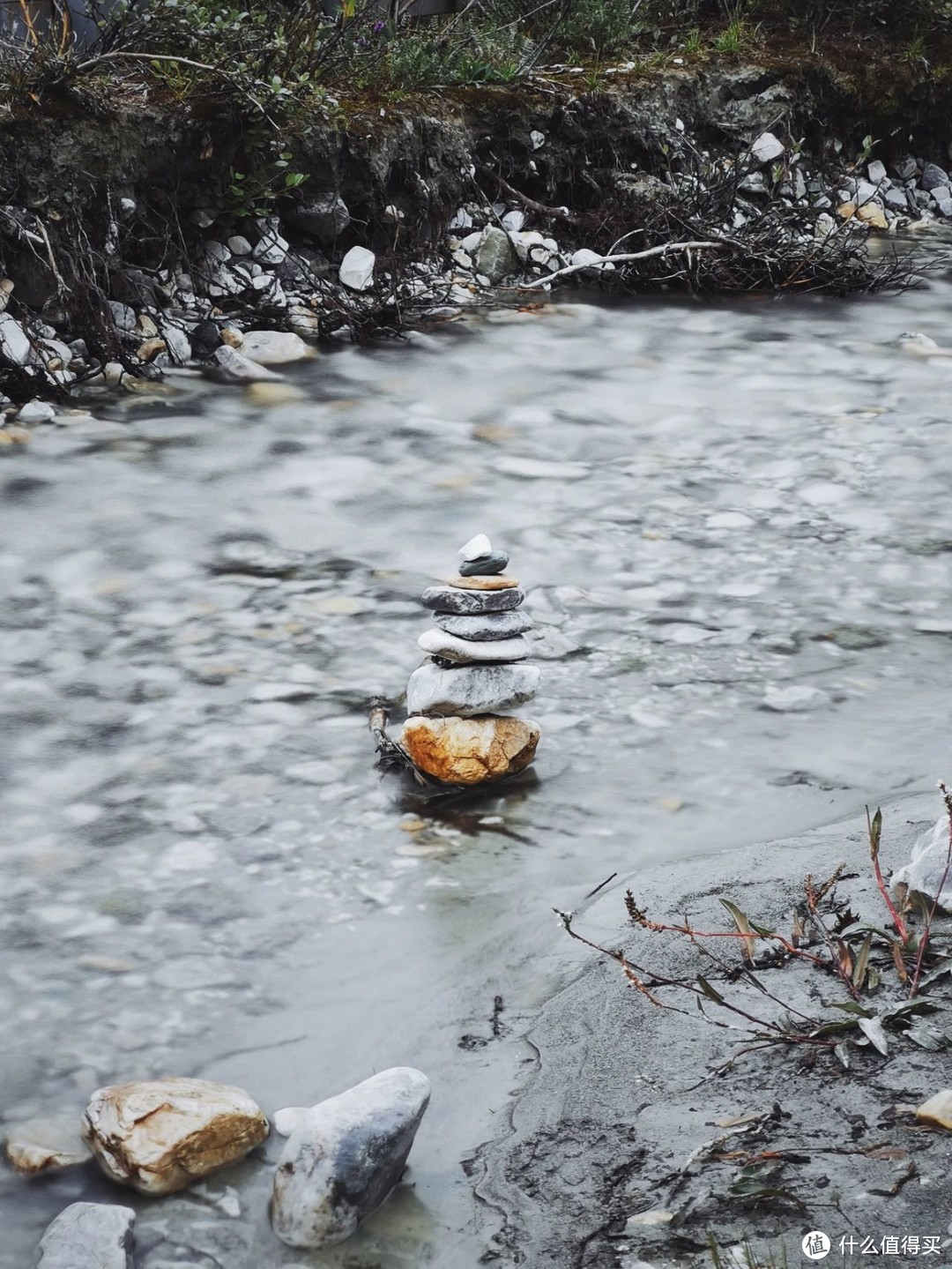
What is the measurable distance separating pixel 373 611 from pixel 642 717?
3.23 feet

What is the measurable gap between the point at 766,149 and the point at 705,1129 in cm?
837

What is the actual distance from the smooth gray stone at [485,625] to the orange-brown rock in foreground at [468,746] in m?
0.20

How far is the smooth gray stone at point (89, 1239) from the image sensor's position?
1.83 metres

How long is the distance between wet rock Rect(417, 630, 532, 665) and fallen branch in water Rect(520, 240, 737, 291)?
456 cm

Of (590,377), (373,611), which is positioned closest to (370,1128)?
(373,611)

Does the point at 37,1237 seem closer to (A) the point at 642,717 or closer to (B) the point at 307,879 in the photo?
(B) the point at 307,879

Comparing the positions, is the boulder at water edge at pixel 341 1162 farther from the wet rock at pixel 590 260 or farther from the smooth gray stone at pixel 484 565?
the wet rock at pixel 590 260

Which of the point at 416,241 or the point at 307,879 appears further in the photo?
the point at 416,241

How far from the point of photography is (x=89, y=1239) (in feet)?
6.10

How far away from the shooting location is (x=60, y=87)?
6.04 m

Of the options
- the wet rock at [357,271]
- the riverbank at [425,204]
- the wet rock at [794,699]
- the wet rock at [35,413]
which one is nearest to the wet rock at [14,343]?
the riverbank at [425,204]

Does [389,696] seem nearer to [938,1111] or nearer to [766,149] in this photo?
[938,1111]

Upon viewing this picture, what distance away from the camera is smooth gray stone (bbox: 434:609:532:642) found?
3.22 m

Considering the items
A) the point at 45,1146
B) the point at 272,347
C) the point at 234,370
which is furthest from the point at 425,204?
the point at 45,1146
